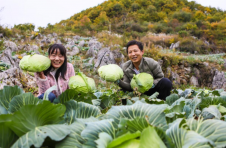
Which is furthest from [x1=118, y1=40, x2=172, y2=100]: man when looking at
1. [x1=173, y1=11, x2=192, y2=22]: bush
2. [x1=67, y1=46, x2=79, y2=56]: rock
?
[x1=173, y1=11, x2=192, y2=22]: bush

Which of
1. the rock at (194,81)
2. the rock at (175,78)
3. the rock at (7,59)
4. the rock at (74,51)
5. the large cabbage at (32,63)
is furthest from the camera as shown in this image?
the rock at (74,51)

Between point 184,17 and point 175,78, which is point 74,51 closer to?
point 175,78

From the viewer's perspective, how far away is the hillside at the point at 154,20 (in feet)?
83.9

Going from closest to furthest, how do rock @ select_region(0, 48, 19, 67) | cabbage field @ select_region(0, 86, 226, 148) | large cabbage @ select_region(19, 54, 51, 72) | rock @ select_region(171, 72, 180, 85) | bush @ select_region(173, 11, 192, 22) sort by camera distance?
cabbage field @ select_region(0, 86, 226, 148) < large cabbage @ select_region(19, 54, 51, 72) < rock @ select_region(0, 48, 19, 67) < rock @ select_region(171, 72, 180, 85) < bush @ select_region(173, 11, 192, 22)

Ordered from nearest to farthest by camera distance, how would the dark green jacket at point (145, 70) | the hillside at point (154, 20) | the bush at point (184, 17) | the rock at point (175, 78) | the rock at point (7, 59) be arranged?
the dark green jacket at point (145, 70)
the rock at point (7, 59)
the rock at point (175, 78)
the hillside at point (154, 20)
the bush at point (184, 17)

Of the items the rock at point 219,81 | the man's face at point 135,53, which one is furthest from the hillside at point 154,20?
the man's face at point 135,53

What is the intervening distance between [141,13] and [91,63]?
37178 millimetres

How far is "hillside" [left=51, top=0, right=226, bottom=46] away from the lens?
25578 mm

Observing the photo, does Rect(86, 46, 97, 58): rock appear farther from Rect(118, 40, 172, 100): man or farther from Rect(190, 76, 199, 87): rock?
Rect(118, 40, 172, 100): man

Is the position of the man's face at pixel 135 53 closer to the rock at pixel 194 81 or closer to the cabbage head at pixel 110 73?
the cabbage head at pixel 110 73

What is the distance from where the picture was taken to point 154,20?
39312 mm

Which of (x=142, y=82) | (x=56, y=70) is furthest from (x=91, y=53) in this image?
(x=142, y=82)

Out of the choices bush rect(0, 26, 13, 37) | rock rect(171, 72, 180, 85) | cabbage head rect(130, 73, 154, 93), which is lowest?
rock rect(171, 72, 180, 85)

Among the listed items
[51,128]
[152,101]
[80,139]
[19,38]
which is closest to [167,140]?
[80,139]
